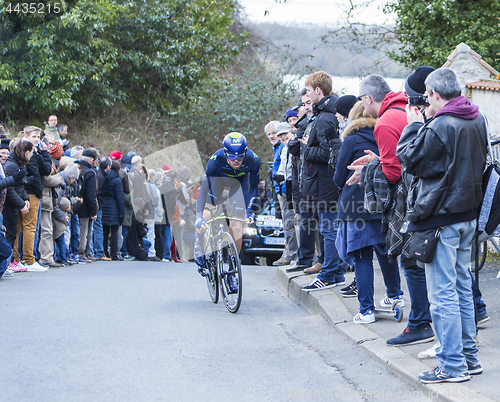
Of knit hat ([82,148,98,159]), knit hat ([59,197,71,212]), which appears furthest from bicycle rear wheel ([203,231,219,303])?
knit hat ([82,148,98,159])

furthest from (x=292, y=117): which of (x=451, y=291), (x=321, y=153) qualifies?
(x=451, y=291)

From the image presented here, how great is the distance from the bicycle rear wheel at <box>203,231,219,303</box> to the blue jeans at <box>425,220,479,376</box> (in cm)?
376

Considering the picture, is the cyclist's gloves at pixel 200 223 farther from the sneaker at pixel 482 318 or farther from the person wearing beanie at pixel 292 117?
the sneaker at pixel 482 318

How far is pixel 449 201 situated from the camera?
4.10 m

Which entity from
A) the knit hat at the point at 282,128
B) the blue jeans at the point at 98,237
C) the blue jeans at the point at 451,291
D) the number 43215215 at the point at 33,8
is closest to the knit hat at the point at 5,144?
the blue jeans at the point at 98,237

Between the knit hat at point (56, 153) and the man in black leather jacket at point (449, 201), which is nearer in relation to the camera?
the man in black leather jacket at point (449, 201)

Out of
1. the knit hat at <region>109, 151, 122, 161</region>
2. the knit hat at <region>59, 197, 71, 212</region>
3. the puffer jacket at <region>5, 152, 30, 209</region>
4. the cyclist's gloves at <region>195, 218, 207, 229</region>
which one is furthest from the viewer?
Answer: the knit hat at <region>109, 151, 122, 161</region>

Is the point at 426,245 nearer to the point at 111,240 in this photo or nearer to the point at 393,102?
the point at 393,102

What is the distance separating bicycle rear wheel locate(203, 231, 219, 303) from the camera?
769 cm

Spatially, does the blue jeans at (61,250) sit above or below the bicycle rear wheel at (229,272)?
below

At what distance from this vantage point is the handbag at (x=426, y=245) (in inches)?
165

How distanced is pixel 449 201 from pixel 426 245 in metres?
0.34

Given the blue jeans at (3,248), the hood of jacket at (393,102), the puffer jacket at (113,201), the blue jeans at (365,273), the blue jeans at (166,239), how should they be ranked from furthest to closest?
the blue jeans at (166,239), the puffer jacket at (113,201), the blue jeans at (3,248), the blue jeans at (365,273), the hood of jacket at (393,102)

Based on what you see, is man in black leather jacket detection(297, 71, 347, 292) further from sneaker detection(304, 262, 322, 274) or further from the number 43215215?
the number 43215215
